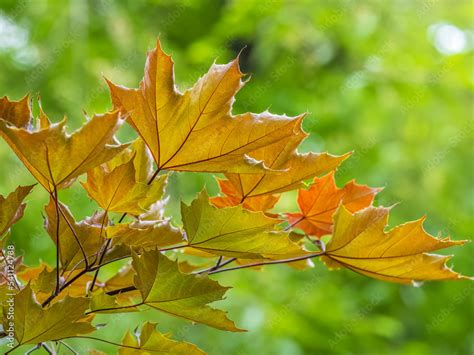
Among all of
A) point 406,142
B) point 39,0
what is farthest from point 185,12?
point 406,142

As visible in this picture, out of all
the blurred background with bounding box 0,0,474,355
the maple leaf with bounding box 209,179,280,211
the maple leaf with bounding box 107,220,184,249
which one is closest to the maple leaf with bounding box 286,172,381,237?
the maple leaf with bounding box 209,179,280,211

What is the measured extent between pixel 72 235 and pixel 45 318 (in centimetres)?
7

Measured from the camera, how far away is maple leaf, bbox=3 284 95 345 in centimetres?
34

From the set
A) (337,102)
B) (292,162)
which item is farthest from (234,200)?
(337,102)

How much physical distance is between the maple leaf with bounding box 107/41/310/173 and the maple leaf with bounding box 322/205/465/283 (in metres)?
0.07

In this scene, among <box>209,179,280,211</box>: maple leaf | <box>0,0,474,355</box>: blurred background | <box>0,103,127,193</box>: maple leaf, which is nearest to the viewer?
<box>0,103,127,193</box>: maple leaf

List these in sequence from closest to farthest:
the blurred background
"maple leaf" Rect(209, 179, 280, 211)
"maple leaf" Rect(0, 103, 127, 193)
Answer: "maple leaf" Rect(0, 103, 127, 193) → "maple leaf" Rect(209, 179, 280, 211) → the blurred background

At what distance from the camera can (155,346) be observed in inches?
15.9

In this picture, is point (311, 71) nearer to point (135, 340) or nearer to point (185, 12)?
point (185, 12)

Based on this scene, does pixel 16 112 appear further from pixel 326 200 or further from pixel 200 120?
pixel 326 200

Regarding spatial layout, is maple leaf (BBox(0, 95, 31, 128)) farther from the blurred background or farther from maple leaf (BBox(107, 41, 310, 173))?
the blurred background

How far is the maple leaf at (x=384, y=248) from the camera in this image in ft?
1.31

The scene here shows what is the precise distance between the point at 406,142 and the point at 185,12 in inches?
45.3

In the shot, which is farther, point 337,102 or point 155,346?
point 337,102
